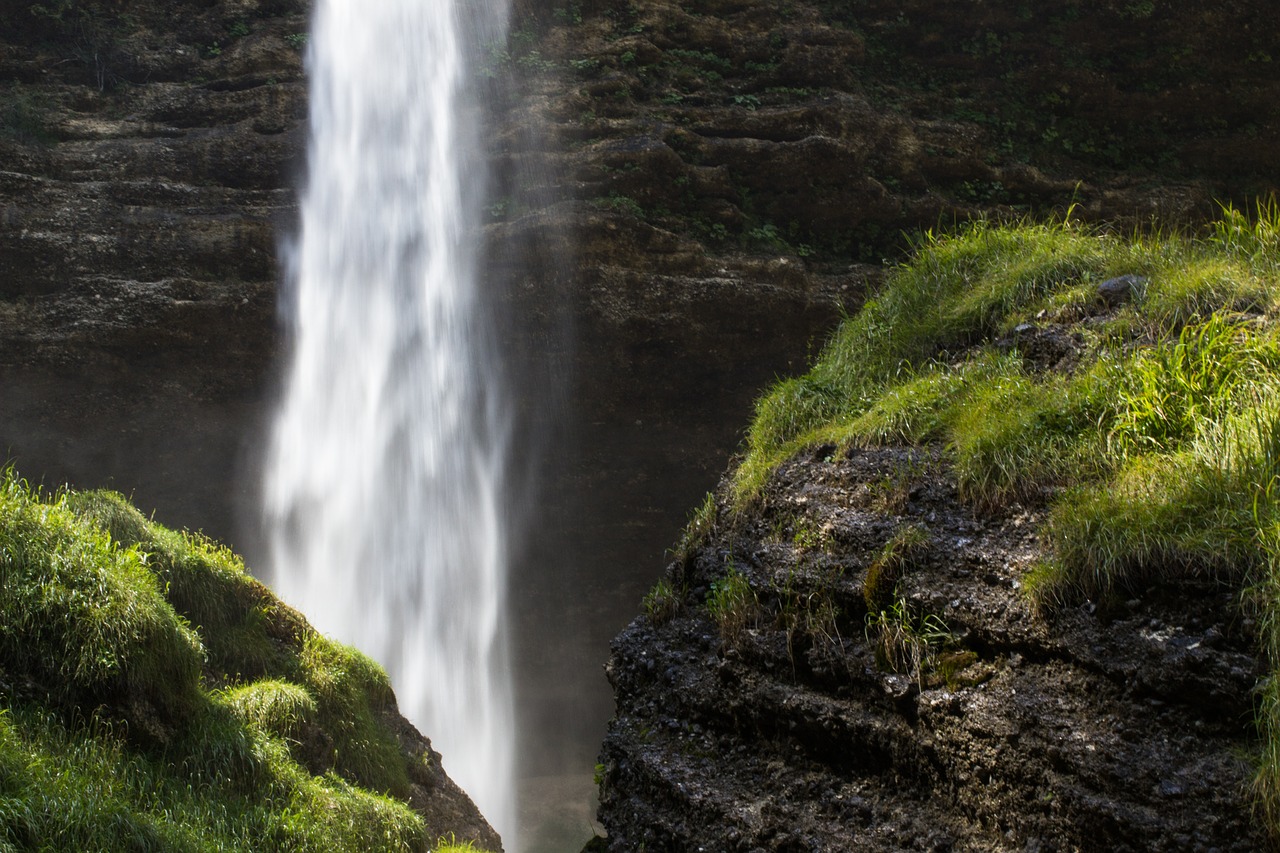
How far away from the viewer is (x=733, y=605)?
661 cm

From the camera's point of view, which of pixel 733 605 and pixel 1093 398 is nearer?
pixel 1093 398

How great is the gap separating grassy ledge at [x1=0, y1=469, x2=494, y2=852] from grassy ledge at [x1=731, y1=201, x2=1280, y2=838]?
400 cm

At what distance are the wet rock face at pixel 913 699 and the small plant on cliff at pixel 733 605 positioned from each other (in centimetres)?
4

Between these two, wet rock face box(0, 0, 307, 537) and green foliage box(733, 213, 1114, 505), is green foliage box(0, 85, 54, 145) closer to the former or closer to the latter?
wet rock face box(0, 0, 307, 537)

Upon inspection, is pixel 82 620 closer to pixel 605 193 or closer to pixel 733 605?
pixel 733 605

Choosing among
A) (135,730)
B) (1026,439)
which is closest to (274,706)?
(135,730)

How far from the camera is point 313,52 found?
16656mm

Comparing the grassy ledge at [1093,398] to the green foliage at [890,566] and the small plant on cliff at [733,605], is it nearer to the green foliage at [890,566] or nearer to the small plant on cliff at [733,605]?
the green foliage at [890,566]

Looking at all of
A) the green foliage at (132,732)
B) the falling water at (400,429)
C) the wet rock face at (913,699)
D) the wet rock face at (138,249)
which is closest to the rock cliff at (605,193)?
the wet rock face at (138,249)

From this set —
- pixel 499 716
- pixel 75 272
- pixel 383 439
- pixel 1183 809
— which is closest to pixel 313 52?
pixel 75 272

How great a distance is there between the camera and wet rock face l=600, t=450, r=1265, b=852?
4102 millimetres

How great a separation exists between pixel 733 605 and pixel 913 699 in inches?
65.7

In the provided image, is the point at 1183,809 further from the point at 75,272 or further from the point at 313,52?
the point at 313,52

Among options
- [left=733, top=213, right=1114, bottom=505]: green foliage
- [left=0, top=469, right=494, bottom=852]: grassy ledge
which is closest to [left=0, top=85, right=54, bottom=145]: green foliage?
[left=0, top=469, right=494, bottom=852]: grassy ledge
